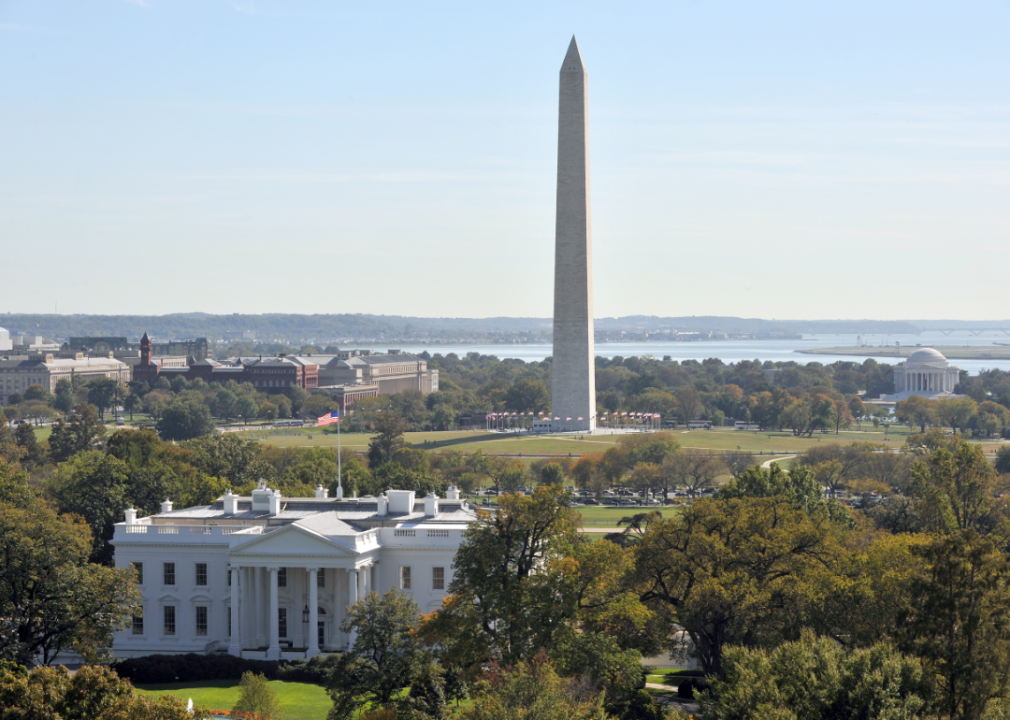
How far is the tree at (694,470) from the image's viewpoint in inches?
4060

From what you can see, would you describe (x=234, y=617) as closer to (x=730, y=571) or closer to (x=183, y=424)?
(x=730, y=571)

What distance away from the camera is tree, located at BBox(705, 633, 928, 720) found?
30000mm

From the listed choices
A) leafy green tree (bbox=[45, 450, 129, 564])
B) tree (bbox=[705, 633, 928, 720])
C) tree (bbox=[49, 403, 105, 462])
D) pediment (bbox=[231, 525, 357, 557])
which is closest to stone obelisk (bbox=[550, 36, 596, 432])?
tree (bbox=[49, 403, 105, 462])

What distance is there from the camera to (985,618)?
34.8 m

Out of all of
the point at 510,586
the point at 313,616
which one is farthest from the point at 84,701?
the point at 313,616

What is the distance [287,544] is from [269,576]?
1915 mm

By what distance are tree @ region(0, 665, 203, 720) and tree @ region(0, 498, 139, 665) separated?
51.9 ft

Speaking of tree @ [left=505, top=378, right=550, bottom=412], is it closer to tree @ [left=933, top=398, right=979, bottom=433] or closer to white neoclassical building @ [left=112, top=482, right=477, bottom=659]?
tree @ [left=933, top=398, right=979, bottom=433]

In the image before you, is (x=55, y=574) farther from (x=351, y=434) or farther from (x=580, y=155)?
(x=351, y=434)

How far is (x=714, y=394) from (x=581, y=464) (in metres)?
85.5

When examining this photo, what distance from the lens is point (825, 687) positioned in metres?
30.6

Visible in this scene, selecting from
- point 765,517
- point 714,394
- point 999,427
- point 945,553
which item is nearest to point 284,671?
point 765,517

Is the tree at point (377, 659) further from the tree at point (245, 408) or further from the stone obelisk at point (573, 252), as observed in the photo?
the tree at point (245, 408)

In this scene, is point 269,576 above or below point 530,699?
below
